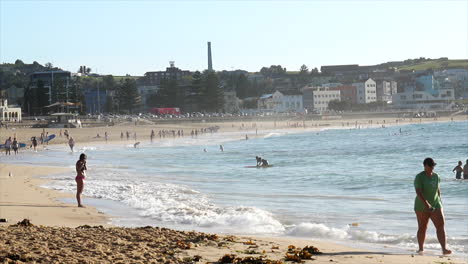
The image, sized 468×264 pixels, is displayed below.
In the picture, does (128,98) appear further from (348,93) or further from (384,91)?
(384,91)

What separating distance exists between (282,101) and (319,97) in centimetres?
710

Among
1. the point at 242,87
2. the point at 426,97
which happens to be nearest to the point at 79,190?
the point at 242,87

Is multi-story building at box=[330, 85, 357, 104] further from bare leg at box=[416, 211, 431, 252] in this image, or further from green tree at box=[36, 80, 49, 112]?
bare leg at box=[416, 211, 431, 252]

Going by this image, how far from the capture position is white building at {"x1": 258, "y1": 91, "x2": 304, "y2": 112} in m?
131

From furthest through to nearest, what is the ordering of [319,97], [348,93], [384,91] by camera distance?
[384,91], [348,93], [319,97]

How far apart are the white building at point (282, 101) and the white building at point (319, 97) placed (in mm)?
1510

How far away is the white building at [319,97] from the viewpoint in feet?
437

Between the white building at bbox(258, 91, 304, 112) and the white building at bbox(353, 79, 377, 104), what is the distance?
41.9ft

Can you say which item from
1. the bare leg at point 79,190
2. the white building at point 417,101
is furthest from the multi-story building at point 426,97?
the bare leg at point 79,190

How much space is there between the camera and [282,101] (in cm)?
13500

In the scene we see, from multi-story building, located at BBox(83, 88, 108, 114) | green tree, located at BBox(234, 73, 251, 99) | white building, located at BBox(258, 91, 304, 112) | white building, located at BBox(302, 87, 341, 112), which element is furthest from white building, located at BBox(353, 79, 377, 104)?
multi-story building, located at BBox(83, 88, 108, 114)

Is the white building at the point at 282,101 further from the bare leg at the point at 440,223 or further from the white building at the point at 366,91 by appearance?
the bare leg at the point at 440,223

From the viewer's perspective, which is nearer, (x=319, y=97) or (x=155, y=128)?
(x=155, y=128)

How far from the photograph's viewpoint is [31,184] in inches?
752
